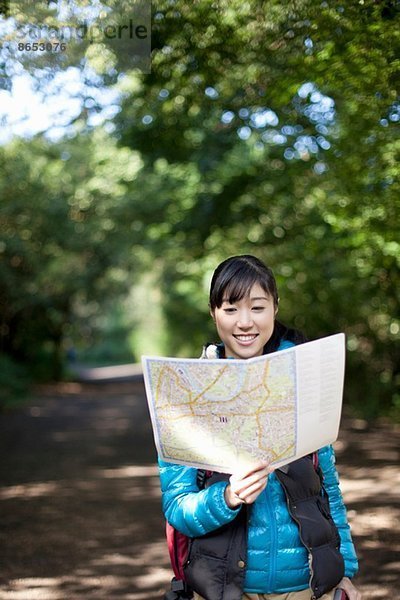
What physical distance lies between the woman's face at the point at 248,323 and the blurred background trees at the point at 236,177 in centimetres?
231

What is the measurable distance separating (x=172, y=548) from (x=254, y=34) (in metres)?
3.70

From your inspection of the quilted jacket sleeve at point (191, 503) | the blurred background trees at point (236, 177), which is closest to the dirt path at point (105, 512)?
the blurred background trees at point (236, 177)

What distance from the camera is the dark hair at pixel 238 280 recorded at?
2.32 m

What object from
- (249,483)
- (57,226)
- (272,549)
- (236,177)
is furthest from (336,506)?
(57,226)

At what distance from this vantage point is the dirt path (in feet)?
18.5

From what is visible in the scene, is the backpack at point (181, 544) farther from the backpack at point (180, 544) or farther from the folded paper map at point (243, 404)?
the folded paper map at point (243, 404)

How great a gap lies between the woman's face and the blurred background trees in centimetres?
231

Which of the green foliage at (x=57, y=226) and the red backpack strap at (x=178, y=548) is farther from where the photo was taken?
the green foliage at (x=57, y=226)

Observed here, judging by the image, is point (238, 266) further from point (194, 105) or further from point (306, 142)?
point (306, 142)

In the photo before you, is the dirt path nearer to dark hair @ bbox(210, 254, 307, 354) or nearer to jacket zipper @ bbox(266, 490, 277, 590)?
jacket zipper @ bbox(266, 490, 277, 590)

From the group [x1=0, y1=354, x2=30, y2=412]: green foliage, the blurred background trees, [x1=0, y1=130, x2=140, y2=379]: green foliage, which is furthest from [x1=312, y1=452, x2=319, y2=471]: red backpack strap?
[x1=0, y1=354, x2=30, y2=412]: green foliage

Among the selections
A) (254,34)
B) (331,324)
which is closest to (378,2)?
(254,34)

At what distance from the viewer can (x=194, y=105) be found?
24.1ft

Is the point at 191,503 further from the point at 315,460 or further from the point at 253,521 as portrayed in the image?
the point at 315,460
